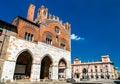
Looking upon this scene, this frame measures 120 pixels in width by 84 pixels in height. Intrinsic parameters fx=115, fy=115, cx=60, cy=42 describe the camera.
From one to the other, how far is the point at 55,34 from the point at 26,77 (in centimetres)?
1132

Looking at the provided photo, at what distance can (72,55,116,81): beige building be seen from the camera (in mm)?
72125

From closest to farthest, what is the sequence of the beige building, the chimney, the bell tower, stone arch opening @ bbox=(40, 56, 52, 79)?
the chimney < the bell tower < stone arch opening @ bbox=(40, 56, 52, 79) < the beige building

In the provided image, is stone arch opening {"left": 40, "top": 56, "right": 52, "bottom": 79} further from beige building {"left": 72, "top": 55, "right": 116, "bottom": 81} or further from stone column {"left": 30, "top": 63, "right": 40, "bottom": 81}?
beige building {"left": 72, "top": 55, "right": 116, "bottom": 81}

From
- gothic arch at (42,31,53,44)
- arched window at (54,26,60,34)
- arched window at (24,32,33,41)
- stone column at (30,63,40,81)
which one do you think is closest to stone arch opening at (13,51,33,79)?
stone column at (30,63,40,81)

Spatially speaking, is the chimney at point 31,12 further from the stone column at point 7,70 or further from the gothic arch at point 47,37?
the stone column at point 7,70

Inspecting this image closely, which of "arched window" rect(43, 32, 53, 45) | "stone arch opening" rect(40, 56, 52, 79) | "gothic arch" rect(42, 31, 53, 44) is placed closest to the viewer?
"gothic arch" rect(42, 31, 53, 44)

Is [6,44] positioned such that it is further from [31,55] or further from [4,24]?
[31,55]

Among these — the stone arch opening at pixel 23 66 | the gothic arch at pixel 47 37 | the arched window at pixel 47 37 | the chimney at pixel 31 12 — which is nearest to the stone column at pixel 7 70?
the stone arch opening at pixel 23 66

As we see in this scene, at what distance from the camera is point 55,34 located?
89.0ft

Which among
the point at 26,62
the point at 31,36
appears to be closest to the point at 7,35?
the point at 31,36

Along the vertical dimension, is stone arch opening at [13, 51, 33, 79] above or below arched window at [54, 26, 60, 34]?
below

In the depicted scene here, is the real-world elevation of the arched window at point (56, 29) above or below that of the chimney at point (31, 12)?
below

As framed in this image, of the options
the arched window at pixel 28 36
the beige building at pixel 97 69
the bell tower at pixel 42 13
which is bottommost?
the beige building at pixel 97 69

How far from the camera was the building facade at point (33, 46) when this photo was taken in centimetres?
1862
